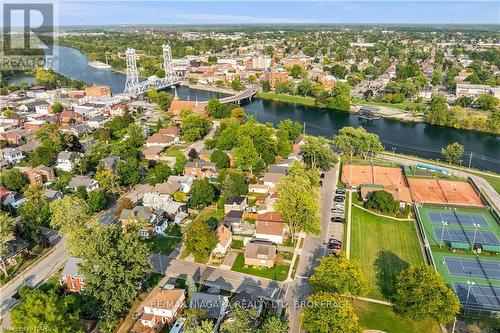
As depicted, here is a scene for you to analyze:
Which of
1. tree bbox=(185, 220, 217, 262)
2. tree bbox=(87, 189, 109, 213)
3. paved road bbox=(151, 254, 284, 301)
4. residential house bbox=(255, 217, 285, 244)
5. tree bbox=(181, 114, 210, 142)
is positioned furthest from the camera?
tree bbox=(181, 114, 210, 142)

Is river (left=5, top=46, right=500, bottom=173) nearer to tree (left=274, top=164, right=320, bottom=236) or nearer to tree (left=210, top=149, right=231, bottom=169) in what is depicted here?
tree (left=210, top=149, right=231, bottom=169)

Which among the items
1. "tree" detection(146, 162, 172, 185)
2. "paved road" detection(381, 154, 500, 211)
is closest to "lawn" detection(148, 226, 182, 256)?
"tree" detection(146, 162, 172, 185)

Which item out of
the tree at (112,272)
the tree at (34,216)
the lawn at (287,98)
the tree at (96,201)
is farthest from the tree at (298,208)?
the lawn at (287,98)

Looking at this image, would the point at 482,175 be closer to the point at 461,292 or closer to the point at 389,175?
the point at 389,175

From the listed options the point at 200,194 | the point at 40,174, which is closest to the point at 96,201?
the point at 200,194

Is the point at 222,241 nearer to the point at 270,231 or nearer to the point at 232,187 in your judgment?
the point at 270,231

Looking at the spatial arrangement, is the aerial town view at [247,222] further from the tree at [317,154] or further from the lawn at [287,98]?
the lawn at [287,98]
